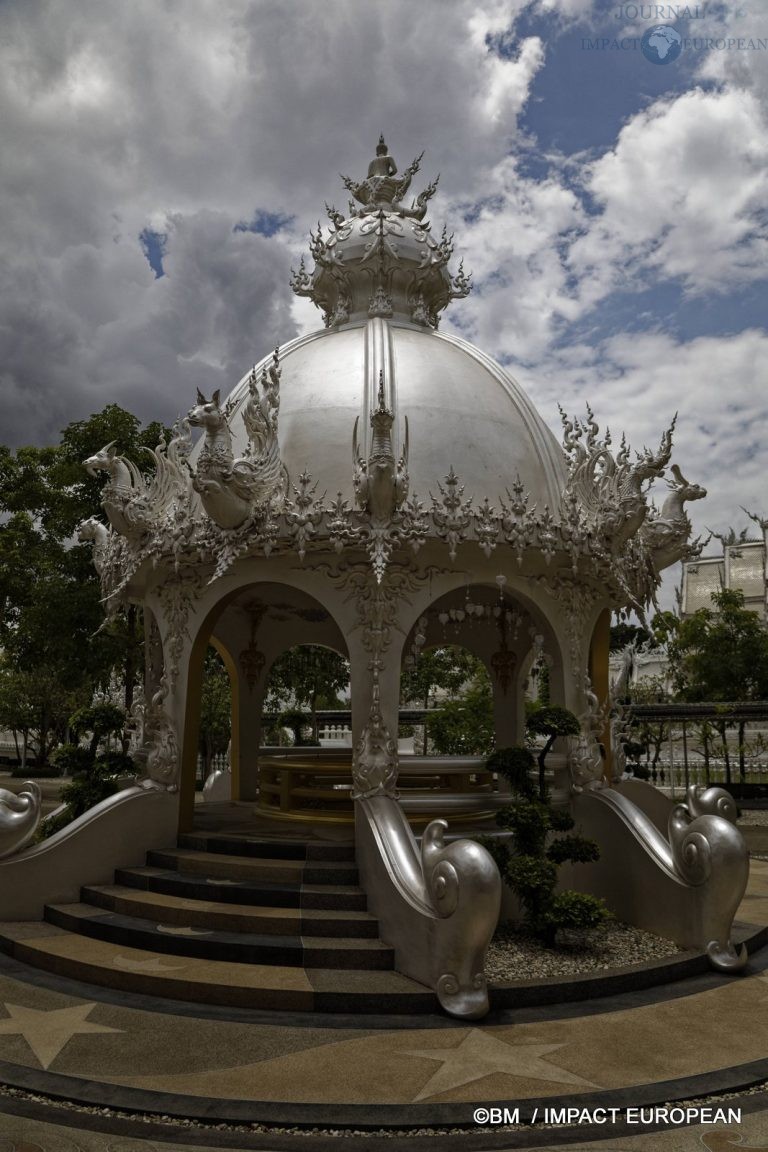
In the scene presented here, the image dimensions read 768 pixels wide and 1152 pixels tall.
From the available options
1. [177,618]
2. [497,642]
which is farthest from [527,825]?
[497,642]

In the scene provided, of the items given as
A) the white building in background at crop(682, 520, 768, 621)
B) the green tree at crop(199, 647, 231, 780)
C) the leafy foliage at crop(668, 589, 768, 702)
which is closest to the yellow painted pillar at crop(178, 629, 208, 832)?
the green tree at crop(199, 647, 231, 780)

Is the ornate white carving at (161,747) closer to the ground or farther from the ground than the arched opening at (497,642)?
closer to the ground

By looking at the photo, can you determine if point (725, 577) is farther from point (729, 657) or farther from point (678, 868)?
point (678, 868)

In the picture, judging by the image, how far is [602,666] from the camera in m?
10.9

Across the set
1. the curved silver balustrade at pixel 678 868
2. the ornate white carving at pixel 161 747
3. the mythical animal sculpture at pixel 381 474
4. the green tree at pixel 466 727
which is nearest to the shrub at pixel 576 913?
the curved silver balustrade at pixel 678 868

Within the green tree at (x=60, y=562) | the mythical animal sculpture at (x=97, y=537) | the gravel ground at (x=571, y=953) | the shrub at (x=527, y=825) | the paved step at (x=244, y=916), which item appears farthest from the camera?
the green tree at (x=60, y=562)

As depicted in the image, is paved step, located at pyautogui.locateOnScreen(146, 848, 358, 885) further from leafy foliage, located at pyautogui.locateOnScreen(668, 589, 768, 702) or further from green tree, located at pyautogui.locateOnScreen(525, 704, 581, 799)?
leafy foliage, located at pyautogui.locateOnScreen(668, 589, 768, 702)

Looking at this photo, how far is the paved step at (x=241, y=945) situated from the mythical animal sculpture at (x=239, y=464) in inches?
156

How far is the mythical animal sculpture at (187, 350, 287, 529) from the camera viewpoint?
28.3 feet

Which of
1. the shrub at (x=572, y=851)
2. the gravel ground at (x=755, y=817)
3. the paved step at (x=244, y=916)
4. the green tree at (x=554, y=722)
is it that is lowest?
the gravel ground at (x=755, y=817)

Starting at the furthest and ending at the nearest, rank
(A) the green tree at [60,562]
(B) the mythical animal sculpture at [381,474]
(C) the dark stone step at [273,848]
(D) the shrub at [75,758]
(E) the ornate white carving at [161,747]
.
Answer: (A) the green tree at [60,562] → (D) the shrub at [75,758] → (E) the ornate white carving at [161,747] → (C) the dark stone step at [273,848] → (B) the mythical animal sculpture at [381,474]

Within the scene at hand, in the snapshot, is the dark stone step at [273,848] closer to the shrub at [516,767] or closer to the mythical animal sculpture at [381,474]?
the shrub at [516,767]

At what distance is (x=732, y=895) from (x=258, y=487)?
5947 millimetres

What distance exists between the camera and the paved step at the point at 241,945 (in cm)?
686
